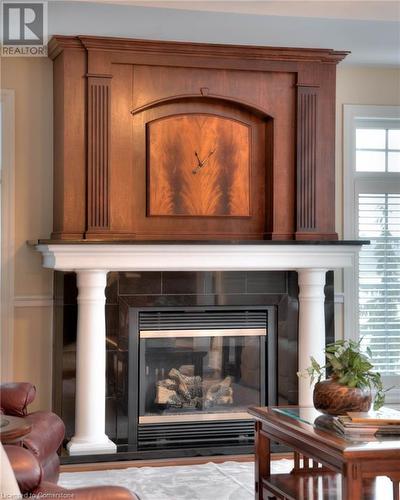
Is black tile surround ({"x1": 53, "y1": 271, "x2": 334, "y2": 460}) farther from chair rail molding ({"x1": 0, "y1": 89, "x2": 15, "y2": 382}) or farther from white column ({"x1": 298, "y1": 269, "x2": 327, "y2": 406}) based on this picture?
chair rail molding ({"x1": 0, "y1": 89, "x2": 15, "y2": 382})

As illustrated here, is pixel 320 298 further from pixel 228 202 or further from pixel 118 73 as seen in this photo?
pixel 118 73

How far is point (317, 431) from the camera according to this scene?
11.8 ft

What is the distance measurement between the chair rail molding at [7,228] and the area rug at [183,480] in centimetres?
103

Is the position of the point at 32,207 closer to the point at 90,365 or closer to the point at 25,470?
the point at 90,365

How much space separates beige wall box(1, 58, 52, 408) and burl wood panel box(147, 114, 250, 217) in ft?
2.38

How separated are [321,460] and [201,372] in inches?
96.5

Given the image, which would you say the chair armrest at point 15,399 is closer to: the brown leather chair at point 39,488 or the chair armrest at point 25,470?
the brown leather chair at point 39,488

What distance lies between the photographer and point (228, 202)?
19.0 feet

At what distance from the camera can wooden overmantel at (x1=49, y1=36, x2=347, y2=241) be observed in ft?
18.0

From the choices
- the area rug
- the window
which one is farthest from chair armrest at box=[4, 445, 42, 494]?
the window

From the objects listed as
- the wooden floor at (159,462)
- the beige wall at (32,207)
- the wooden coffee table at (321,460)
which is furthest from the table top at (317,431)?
the beige wall at (32,207)

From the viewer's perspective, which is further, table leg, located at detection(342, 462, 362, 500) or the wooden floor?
the wooden floor

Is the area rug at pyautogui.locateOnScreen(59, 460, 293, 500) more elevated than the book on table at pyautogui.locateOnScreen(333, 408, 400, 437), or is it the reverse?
the book on table at pyautogui.locateOnScreen(333, 408, 400, 437)

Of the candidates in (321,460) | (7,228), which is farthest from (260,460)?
(7,228)
